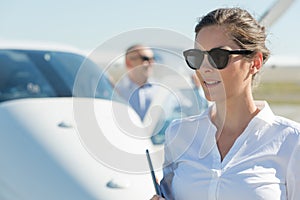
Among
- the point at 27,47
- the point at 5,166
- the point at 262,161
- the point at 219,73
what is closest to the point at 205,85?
the point at 219,73

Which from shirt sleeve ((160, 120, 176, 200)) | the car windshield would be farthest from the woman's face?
the car windshield

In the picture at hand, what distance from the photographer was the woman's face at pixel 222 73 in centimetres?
225

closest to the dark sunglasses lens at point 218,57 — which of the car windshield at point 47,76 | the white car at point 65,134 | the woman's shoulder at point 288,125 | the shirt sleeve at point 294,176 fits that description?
the woman's shoulder at point 288,125

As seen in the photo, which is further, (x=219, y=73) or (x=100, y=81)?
(x=100, y=81)

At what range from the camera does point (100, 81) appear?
5.10 m

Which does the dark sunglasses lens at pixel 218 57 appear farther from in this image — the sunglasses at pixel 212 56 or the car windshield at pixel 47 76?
the car windshield at pixel 47 76

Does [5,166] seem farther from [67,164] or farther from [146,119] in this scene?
[146,119]

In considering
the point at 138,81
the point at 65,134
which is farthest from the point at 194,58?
the point at 138,81

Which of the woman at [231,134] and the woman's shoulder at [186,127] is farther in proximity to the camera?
the woman's shoulder at [186,127]

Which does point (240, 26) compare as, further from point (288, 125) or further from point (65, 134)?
point (65, 134)

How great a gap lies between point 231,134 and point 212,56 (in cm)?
30

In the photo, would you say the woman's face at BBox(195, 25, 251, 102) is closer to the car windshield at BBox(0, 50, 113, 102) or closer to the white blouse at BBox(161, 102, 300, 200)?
the white blouse at BBox(161, 102, 300, 200)

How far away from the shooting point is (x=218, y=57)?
2.21 m

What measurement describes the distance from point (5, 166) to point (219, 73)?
1.90 m
